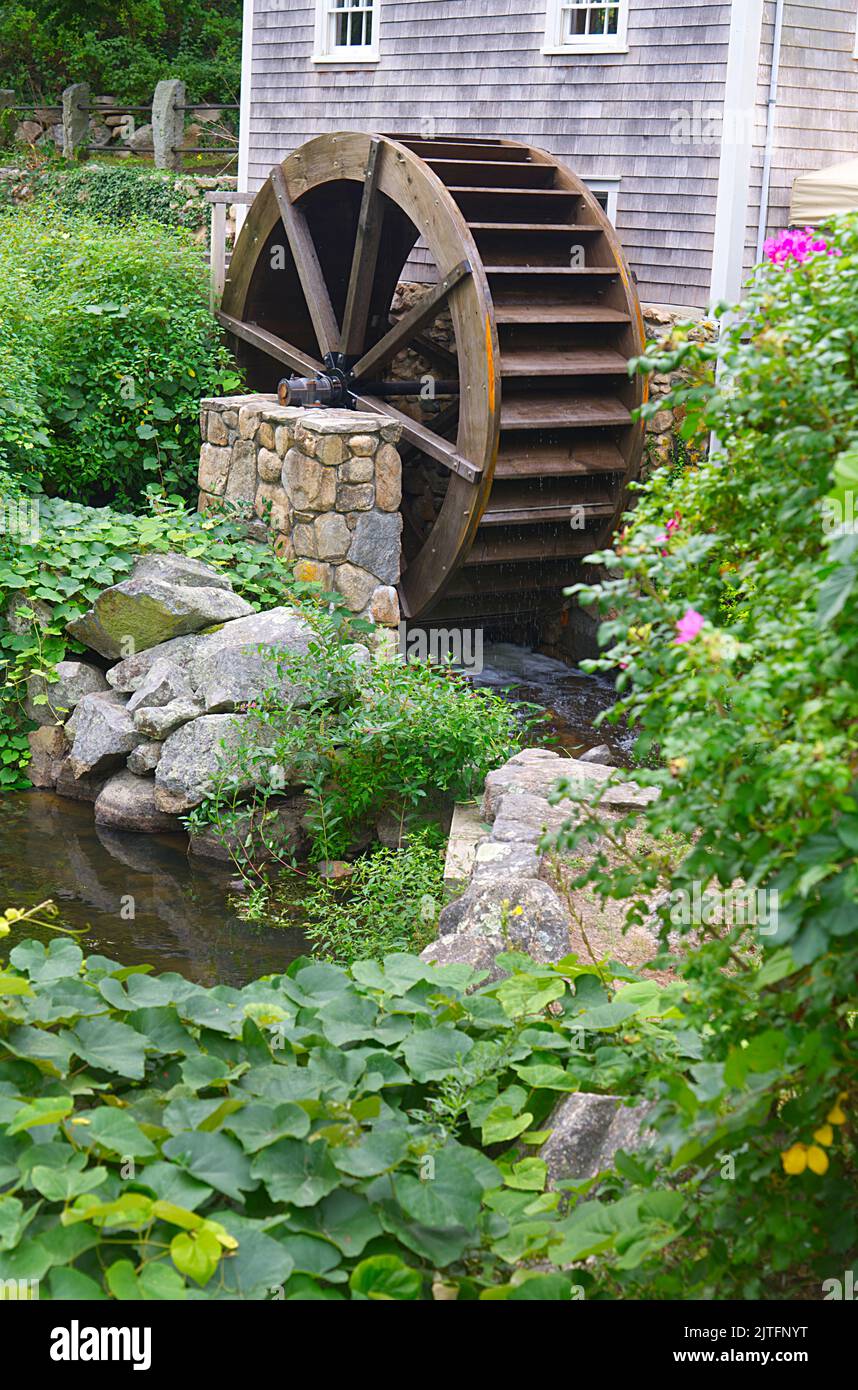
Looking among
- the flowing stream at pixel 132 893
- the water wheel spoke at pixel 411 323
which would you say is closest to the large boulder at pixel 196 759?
the flowing stream at pixel 132 893

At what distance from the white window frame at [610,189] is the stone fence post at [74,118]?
1002cm

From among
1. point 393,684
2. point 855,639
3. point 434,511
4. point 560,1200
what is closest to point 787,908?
point 855,639

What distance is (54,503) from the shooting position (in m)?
7.02

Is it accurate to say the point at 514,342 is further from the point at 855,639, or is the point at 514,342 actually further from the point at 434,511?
the point at 855,639

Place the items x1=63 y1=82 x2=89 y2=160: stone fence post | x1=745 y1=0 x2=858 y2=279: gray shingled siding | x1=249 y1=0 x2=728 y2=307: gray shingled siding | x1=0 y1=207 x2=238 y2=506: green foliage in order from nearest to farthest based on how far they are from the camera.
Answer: x1=0 y1=207 x2=238 y2=506: green foliage, x1=745 y1=0 x2=858 y2=279: gray shingled siding, x1=249 y1=0 x2=728 y2=307: gray shingled siding, x1=63 y1=82 x2=89 y2=160: stone fence post

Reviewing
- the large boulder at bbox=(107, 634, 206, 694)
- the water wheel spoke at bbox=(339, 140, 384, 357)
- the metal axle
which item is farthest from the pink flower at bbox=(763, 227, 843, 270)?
the water wheel spoke at bbox=(339, 140, 384, 357)

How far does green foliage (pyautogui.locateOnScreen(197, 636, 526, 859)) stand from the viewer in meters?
5.23

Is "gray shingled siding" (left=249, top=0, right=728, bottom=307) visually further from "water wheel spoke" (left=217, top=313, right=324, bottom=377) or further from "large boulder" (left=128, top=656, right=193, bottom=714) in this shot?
"large boulder" (left=128, top=656, right=193, bottom=714)

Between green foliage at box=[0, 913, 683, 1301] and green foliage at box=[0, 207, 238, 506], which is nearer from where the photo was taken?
green foliage at box=[0, 913, 683, 1301]

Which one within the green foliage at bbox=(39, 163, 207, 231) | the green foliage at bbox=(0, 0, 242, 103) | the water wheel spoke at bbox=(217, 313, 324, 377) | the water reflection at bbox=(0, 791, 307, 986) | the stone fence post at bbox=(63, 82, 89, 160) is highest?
the green foliage at bbox=(0, 0, 242, 103)

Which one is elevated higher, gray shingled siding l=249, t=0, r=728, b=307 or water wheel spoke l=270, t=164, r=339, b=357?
gray shingled siding l=249, t=0, r=728, b=307

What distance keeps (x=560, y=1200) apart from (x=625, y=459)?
5918 mm

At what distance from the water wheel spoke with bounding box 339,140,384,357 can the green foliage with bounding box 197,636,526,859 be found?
3.36 m

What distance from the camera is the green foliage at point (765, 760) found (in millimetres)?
1589
